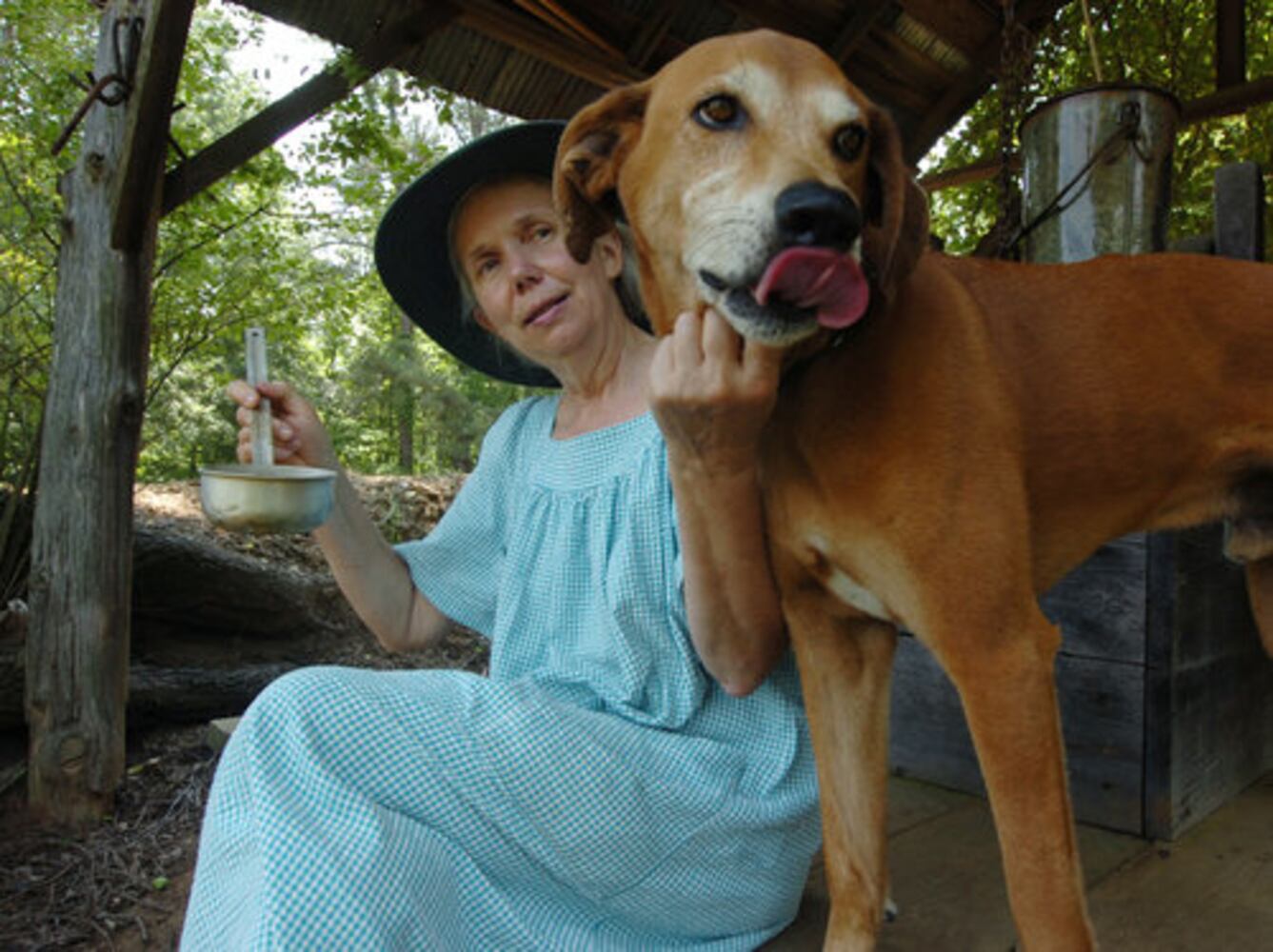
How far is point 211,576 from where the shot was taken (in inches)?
195

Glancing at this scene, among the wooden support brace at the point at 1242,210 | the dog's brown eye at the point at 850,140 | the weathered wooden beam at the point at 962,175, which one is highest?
the weathered wooden beam at the point at 962,175

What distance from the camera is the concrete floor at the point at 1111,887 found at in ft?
5.66

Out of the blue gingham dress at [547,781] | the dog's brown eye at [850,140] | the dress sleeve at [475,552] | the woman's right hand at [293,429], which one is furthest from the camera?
the dress sleeve at [475,552]

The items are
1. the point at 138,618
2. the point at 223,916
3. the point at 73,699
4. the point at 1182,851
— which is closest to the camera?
the point at 223,916

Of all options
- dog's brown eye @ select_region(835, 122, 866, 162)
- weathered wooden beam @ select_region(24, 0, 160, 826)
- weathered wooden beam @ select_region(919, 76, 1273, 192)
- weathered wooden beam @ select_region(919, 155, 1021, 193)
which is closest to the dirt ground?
weathered wooden beam @ select_region(24, 0, 160, 826)

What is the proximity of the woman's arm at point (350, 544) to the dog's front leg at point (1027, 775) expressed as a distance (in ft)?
4.26

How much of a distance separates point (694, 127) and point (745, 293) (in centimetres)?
35

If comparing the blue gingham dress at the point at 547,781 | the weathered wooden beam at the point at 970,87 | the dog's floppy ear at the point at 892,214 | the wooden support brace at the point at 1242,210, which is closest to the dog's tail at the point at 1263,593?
the wooden support brace at the point at 1242,210

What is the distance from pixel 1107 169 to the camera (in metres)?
2.57

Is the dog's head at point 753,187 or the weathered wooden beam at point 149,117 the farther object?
the weathered wooden beam at point 149,117

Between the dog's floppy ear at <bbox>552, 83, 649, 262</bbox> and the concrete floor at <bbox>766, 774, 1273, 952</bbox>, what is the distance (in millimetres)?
1436

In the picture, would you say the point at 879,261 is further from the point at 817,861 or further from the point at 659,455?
the point at 817,861

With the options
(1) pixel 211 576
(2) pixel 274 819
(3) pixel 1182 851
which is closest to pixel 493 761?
(2) pixel 274 819

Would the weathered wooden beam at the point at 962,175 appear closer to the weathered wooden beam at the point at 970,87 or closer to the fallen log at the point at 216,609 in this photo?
the weathered wooden beam at the point at 970,87
